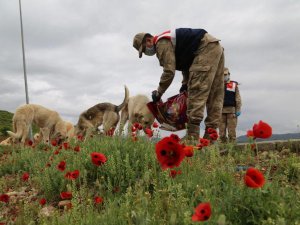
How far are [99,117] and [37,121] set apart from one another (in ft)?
11.8

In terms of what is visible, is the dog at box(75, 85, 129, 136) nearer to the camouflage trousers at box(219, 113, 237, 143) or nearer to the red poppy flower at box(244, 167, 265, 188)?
the camouflage trousers at box(219, 113, 237, 143)

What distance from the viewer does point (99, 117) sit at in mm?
12391

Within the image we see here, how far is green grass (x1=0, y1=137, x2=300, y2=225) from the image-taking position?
2104mm

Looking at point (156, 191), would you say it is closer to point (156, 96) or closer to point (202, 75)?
point (202, 75)

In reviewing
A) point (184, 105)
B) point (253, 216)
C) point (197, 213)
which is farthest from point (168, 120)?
point (197, 213)

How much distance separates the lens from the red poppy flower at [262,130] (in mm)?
2115

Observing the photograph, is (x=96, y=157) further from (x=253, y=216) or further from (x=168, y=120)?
(x=168, y=120)

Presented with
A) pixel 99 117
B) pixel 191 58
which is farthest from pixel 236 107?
pixel 99 117

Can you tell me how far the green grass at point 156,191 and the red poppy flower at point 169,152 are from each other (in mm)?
272

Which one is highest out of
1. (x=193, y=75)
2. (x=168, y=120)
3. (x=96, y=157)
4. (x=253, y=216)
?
(x=193, y=75)

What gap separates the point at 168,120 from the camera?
6590 mm

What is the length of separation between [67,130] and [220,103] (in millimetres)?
10536

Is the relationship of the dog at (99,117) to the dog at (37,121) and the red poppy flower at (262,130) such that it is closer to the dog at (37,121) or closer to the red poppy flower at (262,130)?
the dog at (37,121)

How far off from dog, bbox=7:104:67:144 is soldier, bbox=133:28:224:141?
26.8ft
